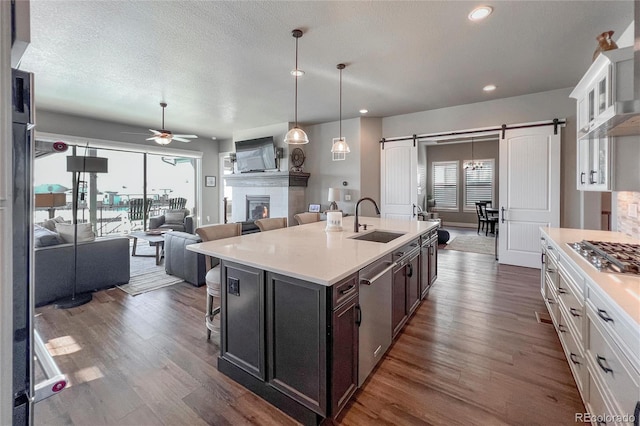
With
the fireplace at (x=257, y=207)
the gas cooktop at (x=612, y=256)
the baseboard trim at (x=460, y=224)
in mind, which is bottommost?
the baseboard trim at (x=460, y=224)

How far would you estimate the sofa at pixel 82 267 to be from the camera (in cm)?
326

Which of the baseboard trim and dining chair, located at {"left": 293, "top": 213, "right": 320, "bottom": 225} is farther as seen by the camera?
the baseboard trim

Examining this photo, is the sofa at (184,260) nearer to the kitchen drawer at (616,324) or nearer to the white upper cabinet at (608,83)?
the kitchen drawer at (616,324)

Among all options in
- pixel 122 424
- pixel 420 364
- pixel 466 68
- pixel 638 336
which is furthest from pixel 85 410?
pixel 466 68

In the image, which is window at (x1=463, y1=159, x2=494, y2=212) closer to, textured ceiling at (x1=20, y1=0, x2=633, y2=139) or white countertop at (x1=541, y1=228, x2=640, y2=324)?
textured ceiling at (x1=20, y1=0, x2=633, y2=139)

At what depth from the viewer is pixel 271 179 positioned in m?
6.65

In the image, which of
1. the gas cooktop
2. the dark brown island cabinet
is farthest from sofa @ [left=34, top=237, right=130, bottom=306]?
the gas cooktop

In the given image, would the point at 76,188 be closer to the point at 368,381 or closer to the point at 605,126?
the point at 368,381

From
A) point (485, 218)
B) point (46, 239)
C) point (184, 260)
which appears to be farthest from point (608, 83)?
point (485, 218)

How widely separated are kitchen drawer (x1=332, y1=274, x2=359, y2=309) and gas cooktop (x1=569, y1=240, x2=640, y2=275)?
4.45 ft

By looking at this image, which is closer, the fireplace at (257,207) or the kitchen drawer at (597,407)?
the kitchen drawer at (597,407)

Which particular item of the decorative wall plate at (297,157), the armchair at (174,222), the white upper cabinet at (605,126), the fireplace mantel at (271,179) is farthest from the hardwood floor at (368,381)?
the decorative wall plate at (297,157)

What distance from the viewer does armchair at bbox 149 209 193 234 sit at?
650 cm

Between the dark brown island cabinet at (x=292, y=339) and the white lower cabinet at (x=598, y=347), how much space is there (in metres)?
1.15
